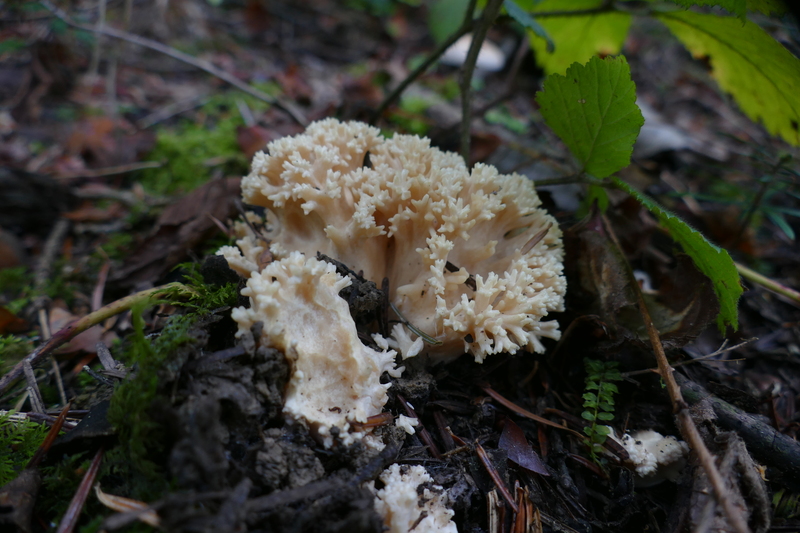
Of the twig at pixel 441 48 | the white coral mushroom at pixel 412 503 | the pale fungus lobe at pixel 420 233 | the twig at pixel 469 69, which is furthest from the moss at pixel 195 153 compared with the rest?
the white coral mushroom at pixel 412 503

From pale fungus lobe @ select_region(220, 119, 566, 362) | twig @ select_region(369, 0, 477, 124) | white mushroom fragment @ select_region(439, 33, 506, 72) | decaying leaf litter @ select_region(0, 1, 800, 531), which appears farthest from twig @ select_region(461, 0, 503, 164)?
white mushroom fragment @ select_region(439, 33, 506, 72)

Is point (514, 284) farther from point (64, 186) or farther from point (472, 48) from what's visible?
point (64, 186)

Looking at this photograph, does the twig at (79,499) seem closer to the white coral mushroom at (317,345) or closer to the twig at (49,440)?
the twig at (49,440)

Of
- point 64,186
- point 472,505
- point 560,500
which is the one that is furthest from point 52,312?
point 560,500

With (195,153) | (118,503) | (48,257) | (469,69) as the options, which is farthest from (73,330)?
(469,69)

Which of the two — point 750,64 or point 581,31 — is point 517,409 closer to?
point 750,64

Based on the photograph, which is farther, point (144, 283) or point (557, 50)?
point (557, 50)
